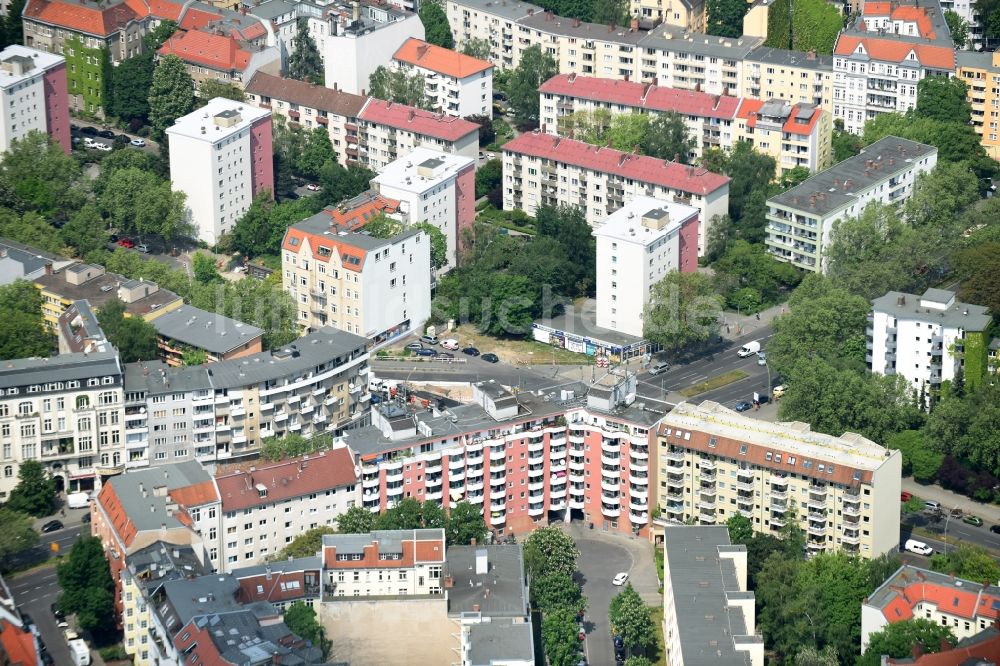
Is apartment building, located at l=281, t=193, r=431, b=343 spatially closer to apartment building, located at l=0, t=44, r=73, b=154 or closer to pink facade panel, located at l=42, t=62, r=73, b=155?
apartment building, located at l=0, t=44, r=73, b=154

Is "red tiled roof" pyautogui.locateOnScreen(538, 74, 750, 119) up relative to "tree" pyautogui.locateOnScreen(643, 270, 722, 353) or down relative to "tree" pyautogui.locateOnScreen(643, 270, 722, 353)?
up

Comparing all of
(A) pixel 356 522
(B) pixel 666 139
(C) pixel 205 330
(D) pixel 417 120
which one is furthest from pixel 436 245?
(A) pixel 356 522

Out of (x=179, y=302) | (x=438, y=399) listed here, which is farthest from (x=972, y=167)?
(x=179, y=302)

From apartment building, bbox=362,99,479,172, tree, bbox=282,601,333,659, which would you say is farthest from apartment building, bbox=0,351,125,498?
apartment building, bbox=362,99,479,172

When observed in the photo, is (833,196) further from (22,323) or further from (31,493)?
(31,493)

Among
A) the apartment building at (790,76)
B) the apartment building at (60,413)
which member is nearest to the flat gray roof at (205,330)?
the apartment building at (60,413)

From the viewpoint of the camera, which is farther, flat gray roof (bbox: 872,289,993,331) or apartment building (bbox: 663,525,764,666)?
flat gray roof (bbox: 872,289,993,331)
